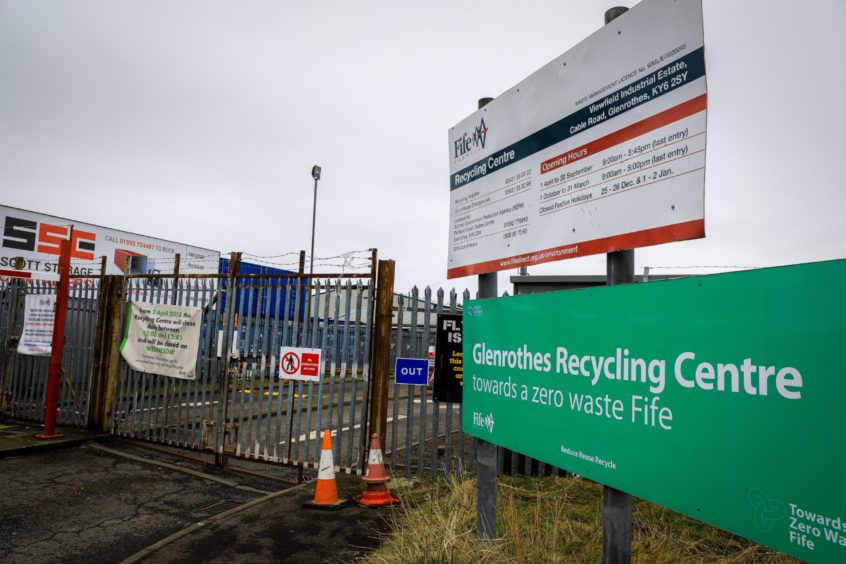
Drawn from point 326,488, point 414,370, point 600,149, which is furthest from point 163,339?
point 600,149

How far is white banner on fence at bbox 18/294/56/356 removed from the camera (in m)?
10.1

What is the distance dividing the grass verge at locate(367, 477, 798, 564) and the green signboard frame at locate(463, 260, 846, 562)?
1.01 m

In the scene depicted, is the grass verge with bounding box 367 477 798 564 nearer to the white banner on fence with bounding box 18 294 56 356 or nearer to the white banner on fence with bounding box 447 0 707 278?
the white banner on fence with bounding box 447 0 707 278

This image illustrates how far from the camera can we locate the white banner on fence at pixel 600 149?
7.64 feet

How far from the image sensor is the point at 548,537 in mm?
3816

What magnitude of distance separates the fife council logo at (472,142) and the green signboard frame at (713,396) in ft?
5.31

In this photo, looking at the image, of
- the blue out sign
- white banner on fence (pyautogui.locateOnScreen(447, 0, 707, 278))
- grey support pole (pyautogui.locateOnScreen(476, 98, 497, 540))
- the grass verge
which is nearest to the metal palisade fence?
the blue out sign

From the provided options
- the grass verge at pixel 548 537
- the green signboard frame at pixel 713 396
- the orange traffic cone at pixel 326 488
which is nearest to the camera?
the green signboard frame at pixel 713 396

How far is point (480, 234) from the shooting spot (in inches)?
158

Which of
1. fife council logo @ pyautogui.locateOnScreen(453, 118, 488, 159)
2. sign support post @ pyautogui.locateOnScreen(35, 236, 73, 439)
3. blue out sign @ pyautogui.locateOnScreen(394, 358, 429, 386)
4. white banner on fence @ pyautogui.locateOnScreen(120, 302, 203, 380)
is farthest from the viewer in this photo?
sign support post @ pyautogui.locateOnScreen(35, 236, 73, 439)

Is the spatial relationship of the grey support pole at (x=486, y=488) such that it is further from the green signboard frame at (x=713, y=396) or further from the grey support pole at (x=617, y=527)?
the grey support pole at (x=617, y=527)

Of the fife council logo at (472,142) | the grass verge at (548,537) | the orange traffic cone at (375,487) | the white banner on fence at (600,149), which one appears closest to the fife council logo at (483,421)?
the grass verge at (548,537)

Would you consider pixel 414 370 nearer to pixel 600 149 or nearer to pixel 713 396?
pixel 600 149

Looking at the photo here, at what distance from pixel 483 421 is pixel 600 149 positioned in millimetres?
1888
